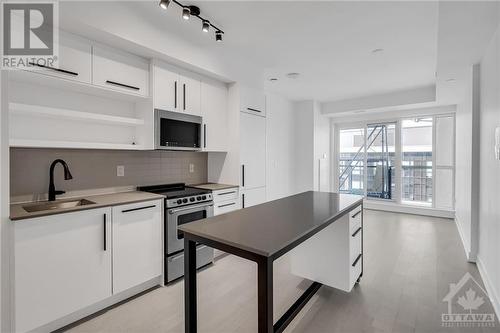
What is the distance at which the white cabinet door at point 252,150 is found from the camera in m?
3.61

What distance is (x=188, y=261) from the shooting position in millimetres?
1543

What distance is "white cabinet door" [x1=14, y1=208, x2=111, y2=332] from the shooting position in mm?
1738

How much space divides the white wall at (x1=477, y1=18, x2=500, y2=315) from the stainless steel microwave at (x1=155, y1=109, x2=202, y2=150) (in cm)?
305

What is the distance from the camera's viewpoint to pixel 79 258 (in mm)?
2006

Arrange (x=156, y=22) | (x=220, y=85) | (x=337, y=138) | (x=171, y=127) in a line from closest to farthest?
(x=156, y=22)
(x=171, y=127)
(x=220, y=85)
(x=337, y=138)

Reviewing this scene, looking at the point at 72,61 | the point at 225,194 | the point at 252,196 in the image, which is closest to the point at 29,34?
Answer: the point at 72,61

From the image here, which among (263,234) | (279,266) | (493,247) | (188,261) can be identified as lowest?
(279,266)

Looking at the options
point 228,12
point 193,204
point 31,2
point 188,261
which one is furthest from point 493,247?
point 31,2

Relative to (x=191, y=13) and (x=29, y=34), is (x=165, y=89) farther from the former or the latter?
(x=29, y=34)

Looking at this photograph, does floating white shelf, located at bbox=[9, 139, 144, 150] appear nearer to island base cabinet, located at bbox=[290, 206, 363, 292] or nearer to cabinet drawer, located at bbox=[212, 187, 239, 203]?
cabinet drawer, located at bbox=[212, 187, 239, 203]

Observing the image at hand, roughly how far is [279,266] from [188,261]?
1827 millimetres

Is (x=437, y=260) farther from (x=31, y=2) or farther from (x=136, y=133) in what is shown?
(x=31, y=2)

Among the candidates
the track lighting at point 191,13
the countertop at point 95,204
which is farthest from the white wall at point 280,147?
the countertop at point 95,204
